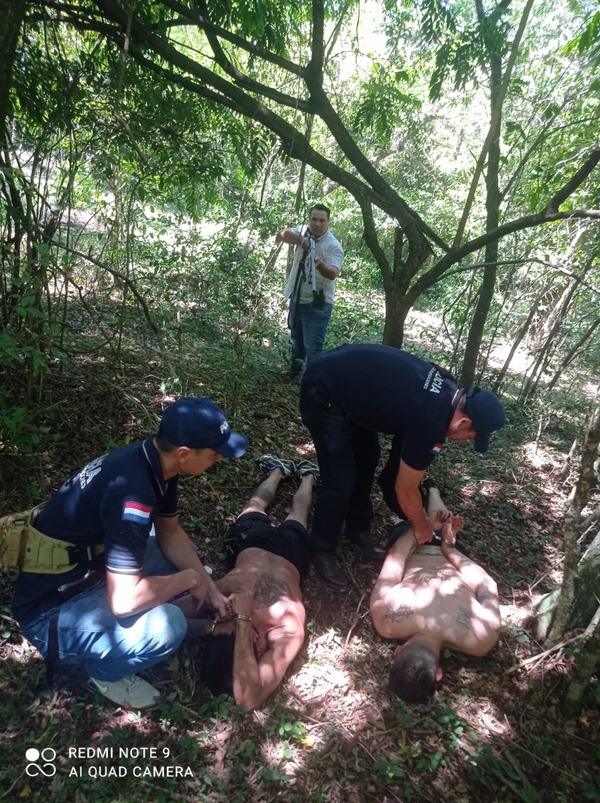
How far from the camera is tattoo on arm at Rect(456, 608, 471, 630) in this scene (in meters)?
2.88

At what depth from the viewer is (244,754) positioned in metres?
2.29

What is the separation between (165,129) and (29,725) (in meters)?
4.05

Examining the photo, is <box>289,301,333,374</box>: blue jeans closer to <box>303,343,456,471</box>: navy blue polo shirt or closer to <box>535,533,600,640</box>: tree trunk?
<box>303,343,456,471</box>: navy blue polo shirt

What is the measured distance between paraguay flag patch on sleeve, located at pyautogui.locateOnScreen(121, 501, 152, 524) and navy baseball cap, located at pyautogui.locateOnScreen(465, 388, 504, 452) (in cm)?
181

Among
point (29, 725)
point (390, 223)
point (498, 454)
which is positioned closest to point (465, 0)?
point (390, 223)

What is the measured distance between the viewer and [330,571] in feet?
11.0

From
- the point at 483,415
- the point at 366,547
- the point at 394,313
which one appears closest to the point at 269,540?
the point at 366,547

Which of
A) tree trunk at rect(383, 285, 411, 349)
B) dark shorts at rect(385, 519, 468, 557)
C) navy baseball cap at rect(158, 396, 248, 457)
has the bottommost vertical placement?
dark shorts at rect(385, 519, 468, 557)

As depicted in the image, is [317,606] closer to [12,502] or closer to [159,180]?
[12,502]

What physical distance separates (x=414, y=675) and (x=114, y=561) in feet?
5.40

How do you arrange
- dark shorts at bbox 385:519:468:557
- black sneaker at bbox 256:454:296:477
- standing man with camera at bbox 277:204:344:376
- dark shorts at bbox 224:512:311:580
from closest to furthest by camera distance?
dark shorts at bbox 224:512:311:580, dark shorts at bbox 385:519:468:557, black sneaker at bbox 256:454:296:477, standing man with camera at bbox 277:204:344:376

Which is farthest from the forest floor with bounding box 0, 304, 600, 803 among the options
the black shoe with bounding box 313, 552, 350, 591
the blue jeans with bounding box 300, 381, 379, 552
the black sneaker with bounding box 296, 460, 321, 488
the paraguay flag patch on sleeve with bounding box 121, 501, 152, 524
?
the paraguay flag patch on sleeve with bounding box 121, 501, 152, 524

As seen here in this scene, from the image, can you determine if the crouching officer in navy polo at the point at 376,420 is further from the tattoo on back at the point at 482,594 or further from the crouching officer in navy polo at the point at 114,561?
the crouching officer in navy polo at the point at 114,561

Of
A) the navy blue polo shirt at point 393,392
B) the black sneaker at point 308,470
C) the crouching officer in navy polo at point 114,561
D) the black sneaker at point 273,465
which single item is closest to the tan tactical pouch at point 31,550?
the crouching officer in navy polo at point 114,561
